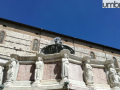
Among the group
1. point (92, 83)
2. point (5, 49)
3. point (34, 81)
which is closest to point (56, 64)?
point (34, 81)

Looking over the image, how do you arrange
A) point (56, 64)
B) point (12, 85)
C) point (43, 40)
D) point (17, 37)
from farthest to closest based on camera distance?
1. point (43, 40)
2. point (17, 37)
3. point (56, 64)
4. point (12, 85)

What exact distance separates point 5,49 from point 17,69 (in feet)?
39.6

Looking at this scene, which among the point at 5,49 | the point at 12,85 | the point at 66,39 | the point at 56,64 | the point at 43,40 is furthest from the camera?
the point at 66,39

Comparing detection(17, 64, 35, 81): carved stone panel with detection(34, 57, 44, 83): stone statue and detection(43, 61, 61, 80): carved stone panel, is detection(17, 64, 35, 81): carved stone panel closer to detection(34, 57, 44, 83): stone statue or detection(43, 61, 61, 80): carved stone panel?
detection(34, 57, 44, 83): stone statue

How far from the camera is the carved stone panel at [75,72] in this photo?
4938 millimetres

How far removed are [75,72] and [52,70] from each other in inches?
37.6

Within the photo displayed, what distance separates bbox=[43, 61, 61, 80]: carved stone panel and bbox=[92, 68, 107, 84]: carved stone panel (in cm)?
164

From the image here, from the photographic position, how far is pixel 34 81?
4672 mm

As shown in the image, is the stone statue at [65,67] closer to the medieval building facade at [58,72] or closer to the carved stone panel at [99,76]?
the medieval building facade at [58,72]

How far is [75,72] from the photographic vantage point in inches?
201

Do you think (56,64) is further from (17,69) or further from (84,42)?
(84,42)

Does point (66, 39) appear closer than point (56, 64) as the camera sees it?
No

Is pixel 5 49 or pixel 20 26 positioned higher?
pixel 20 26

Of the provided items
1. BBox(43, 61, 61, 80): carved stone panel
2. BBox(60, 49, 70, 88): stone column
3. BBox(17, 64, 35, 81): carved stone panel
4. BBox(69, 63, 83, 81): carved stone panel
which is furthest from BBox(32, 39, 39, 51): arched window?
BBox(60, 49, 70, 88): stone column
